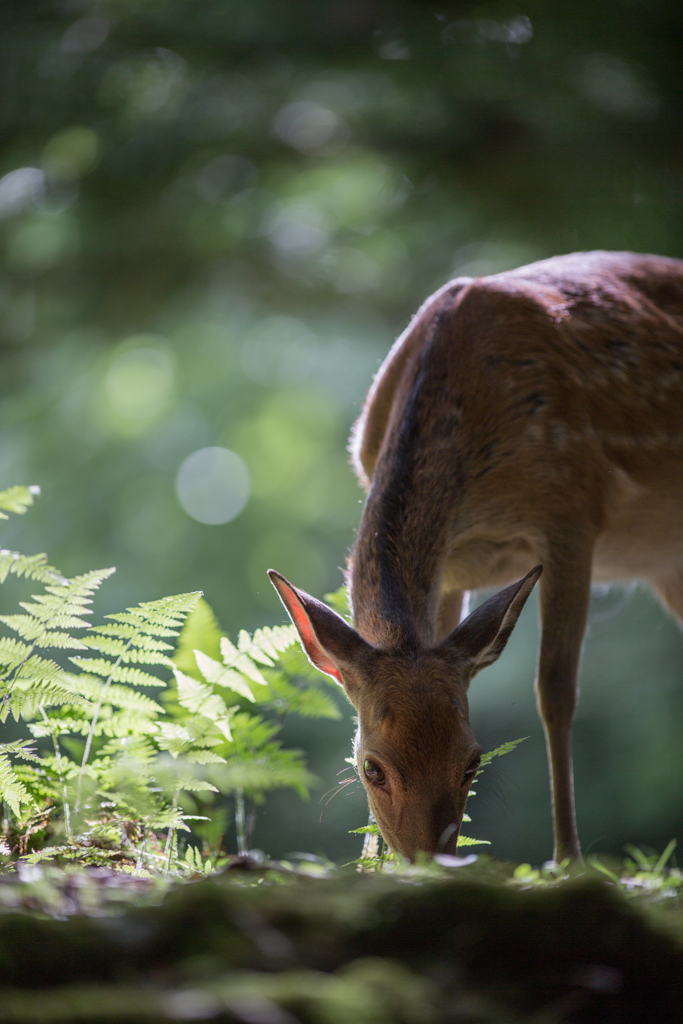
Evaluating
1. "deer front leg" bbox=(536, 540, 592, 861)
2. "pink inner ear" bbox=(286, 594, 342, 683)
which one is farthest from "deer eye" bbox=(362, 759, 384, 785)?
"deer front leg" bbox=(536, 540, 592, 861)

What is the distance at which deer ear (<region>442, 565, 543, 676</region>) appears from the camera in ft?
9.17

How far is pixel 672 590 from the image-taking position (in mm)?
4871

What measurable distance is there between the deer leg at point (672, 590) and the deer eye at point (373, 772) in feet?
9.05

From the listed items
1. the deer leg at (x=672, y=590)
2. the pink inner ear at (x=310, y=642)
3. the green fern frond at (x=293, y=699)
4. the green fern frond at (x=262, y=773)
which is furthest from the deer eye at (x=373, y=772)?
the deer leg at (x=672, y=590)

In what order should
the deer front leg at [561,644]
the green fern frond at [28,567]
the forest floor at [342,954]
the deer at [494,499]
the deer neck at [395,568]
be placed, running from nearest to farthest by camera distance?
the forest floor at [342,954] < the green fern frond at [28,567] < the deer at [494,499] < the deer neck at [395,568] < the deer front leg at [561,644]

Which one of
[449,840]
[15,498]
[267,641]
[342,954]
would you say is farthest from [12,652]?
[342,954]

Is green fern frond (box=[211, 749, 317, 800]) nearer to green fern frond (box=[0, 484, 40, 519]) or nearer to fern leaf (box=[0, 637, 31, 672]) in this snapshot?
fern leaf (box=[0, 637, 31, 672])

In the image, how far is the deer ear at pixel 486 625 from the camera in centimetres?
279

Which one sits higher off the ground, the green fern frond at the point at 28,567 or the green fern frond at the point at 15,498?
the green fern frond at the point at 15,498

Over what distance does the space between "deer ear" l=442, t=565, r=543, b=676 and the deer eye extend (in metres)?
0.43

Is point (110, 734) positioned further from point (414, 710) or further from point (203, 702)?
point (414, 710)

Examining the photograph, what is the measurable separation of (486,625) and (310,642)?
601mm

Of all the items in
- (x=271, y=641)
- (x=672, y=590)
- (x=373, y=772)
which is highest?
(x=271, y=641)

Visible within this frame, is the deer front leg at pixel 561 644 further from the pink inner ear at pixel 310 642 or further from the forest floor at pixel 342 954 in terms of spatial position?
the forest floor at pixel 342 954
